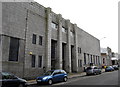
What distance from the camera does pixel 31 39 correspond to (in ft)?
69.1

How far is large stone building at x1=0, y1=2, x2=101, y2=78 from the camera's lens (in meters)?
17.5

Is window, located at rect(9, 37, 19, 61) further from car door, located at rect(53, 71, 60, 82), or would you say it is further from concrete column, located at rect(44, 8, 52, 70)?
concrete column, located at rect(44, 8, 52, 70)

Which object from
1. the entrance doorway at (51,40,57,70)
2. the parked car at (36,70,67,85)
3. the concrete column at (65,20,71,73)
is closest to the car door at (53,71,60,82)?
the parked car at (36,70,67,85)

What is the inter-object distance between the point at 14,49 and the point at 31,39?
335 cm

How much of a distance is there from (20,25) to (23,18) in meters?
1.19

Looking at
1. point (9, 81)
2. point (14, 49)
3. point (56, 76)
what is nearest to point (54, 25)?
point (14, 49)

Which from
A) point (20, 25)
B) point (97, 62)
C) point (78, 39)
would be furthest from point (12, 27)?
point (97, 62)

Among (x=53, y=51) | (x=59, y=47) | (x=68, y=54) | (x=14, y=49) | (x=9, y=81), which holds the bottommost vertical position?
(x=9, y=81)

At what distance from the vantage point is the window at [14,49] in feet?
58.9

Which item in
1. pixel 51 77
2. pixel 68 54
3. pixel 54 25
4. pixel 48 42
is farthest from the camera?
pixel 68 54

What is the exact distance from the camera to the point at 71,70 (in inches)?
1310

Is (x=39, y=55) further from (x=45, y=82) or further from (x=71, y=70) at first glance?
(x=71, y=70)

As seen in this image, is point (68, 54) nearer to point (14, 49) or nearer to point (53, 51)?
point (53, 51)

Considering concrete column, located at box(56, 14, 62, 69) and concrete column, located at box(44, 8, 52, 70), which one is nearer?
concrete column, located at box(44, 8, 52, 70)
